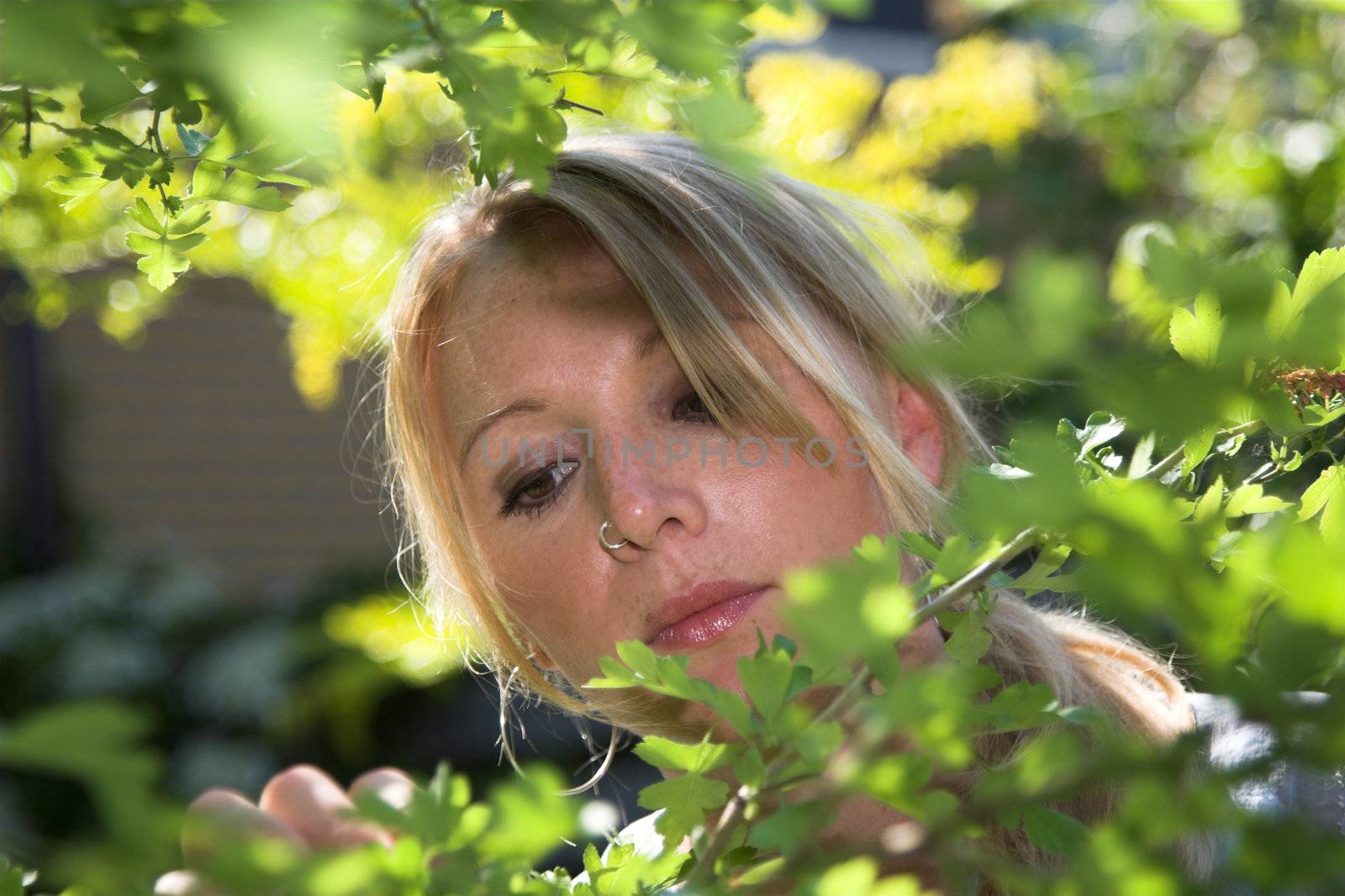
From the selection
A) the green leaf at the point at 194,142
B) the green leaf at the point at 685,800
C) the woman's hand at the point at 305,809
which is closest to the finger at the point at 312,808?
the woman's hand at the point at 305,809

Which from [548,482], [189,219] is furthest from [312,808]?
[548,482]

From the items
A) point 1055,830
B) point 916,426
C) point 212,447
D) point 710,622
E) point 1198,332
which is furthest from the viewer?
point 212,447

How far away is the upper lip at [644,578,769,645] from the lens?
4.64 feet

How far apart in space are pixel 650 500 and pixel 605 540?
→ 0.12 meters

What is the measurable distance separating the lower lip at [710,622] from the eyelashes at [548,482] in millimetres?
235

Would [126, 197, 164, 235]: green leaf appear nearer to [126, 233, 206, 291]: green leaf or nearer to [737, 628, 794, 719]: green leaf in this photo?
[126, 233, 206, 291]: green leaf

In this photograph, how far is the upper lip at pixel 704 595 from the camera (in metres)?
1.41

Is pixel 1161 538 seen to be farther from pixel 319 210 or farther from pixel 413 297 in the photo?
pixel 319 210

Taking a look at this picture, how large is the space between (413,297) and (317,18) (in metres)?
1.42

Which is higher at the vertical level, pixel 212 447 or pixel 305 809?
pixel 305 809

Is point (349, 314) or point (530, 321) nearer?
point (530, 321)

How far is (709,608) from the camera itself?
142 centimetres

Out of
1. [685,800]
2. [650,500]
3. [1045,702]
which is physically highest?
[1045,702]

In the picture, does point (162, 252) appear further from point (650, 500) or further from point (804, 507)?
point (804, 507)
